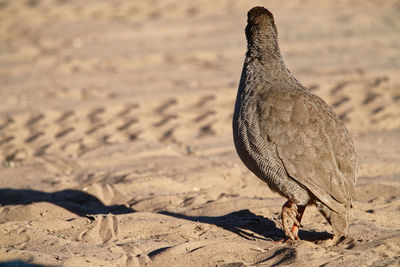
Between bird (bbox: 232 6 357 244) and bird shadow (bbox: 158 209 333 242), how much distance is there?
0.63 ft

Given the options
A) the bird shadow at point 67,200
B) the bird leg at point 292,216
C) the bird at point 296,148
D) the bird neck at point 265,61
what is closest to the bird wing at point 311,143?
the bird at point 296,148

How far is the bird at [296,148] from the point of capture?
4727 mm

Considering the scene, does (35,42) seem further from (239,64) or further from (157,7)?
(239,64)

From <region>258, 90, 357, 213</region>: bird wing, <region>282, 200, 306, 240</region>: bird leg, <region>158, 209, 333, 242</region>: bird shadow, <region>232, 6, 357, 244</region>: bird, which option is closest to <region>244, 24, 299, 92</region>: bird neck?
<region>232, 6, 357, 244</region>: bird

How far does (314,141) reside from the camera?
15.9 feet

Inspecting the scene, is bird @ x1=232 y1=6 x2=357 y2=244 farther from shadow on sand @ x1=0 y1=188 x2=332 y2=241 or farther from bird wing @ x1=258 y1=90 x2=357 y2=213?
shadow on sand @ x1=0 y1=188 x2=332 y2=241

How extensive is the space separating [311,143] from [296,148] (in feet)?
0.52

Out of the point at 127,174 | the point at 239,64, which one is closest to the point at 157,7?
the point at 239,64

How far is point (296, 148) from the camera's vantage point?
15.8ft

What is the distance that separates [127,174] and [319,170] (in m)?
3.29

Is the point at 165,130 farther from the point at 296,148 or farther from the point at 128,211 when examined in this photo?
the point at 296,148

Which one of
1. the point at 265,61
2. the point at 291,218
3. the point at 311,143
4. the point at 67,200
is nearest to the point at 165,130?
the point at 67,200

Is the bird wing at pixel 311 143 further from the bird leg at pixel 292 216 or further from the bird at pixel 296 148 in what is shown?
the bird leg at pixel 292 216

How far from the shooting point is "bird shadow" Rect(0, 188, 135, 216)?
6152 mm
